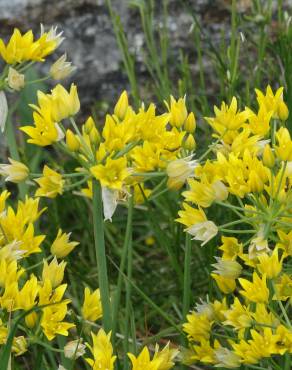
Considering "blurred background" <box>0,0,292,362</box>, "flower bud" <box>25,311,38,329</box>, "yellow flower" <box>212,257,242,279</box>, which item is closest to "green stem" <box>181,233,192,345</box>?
"yellow flower" <box>212,257,242,279</box>

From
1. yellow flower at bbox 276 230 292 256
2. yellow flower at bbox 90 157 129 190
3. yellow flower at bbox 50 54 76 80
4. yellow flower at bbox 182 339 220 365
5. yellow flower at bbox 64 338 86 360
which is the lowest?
yellow flower at bbox 182 339 220 365

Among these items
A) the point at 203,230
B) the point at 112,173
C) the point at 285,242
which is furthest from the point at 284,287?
the point at 112,173

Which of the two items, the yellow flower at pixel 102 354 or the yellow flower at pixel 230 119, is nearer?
the yellow flower at pixel 102 354

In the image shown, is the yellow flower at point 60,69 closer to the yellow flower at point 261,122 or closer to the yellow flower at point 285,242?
the yellow flower at point 261,122

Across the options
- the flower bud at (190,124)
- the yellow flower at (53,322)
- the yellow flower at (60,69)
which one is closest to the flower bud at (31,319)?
the yellow flower at (53,322)

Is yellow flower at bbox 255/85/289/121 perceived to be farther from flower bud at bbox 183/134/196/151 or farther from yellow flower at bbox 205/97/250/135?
flower bud at bbox 183/134/196/151

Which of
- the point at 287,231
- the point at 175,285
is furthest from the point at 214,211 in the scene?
the point at 287,231

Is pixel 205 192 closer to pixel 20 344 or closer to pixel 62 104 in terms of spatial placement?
pixel 62 104
